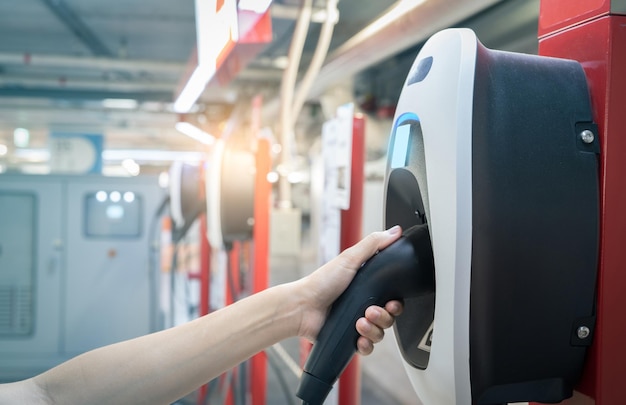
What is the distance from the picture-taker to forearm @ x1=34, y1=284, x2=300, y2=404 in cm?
80

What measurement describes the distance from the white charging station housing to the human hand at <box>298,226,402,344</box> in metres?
0.07

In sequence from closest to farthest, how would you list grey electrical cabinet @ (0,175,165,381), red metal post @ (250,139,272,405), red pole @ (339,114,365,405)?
1. red pole @ (339,114,365,405)
2. red metal post @ (250,139,272,405)
3. grey electrical cabinet @ (0,175,165,381)

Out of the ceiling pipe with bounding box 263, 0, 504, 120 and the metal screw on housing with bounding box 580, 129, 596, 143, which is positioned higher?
the ceiling pipe with bounding box 263, 0, 504, 120

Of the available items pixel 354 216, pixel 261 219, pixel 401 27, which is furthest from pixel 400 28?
pixel 261 219

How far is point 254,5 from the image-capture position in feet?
2.56

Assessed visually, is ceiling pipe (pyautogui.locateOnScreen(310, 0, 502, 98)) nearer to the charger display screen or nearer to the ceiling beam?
the charger display screen

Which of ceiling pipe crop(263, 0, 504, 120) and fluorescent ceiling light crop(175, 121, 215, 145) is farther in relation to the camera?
fluorescent ceiling light crop(175, 121, 215, 145)

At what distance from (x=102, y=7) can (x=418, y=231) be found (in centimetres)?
306

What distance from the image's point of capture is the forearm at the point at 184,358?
0.80 metres

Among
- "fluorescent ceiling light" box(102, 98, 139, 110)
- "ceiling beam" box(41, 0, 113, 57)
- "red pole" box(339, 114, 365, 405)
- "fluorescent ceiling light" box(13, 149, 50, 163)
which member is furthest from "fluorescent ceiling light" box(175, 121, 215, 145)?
"fluorescent ceiling light" box(13, 149, 50, 163)

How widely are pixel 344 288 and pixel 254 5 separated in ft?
1.28

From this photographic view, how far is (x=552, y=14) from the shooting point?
2.09 feet

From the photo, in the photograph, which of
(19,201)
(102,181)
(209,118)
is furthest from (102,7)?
(19,201)

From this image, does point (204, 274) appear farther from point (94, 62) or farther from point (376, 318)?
point (376, 318)
